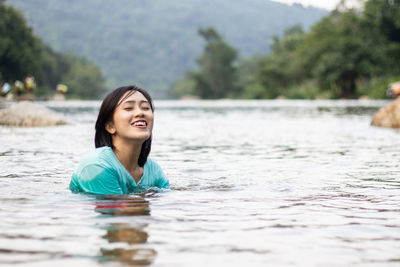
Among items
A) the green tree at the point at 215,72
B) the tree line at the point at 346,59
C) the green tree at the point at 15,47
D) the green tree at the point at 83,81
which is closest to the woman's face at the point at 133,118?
the tree line at the point at 346,59

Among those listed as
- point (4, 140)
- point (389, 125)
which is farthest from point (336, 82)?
point (4, 140)

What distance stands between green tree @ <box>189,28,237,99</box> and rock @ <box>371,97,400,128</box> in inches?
A: 4494

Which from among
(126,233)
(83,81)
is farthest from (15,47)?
(83,81)

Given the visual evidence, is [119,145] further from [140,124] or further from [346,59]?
[346,59]

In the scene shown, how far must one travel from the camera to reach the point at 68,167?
8742mm

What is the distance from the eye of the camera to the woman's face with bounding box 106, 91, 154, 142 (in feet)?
18.2

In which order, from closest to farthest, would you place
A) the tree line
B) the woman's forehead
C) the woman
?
the woman
the woman's forehead
the tree line

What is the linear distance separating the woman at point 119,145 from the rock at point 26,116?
1348 centimetres

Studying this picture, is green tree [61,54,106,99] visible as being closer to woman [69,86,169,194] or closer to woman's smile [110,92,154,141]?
woman [69,86,169,194]

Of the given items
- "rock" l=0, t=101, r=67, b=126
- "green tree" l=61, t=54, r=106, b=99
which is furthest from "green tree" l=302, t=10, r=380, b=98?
"green tree" l=61, t=54, r=106, b=99

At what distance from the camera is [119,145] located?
18.8 ft

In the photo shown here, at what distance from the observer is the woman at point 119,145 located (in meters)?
5.52

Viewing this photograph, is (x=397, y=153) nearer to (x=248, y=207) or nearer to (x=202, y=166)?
(x=202, y=166)

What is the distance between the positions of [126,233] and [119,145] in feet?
5.51
